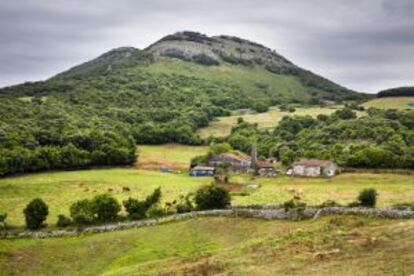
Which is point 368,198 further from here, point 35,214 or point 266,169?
point 266,169

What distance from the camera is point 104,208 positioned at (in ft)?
207

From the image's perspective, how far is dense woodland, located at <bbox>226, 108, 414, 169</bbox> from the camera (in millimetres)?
98188

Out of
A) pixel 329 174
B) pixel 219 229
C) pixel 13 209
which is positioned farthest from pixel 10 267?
pixel 329 174

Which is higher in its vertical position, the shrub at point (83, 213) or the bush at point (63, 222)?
the shrub at point (83, 213)

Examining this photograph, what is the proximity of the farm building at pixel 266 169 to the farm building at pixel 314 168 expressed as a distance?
376 cm

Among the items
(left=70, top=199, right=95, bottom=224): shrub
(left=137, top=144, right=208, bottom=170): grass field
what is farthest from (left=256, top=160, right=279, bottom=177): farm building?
(left=70, top=199, right=95, bottom=224): shrub

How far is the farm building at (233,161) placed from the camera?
369 feet

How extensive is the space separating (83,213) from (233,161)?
182ft

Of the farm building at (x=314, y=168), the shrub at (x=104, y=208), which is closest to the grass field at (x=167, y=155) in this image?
the farm building at (x=314, y=168)

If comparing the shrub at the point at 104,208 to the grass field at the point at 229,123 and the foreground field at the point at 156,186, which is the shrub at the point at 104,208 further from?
the grass field at the point at 229,123

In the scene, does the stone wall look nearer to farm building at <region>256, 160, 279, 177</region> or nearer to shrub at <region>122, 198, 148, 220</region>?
shrub at <region>122, 198, 148, 220</region>

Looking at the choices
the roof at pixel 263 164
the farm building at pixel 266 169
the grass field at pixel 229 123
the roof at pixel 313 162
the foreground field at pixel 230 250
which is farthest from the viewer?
the grass field at pixel 229 123

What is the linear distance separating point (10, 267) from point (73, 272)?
20.1 ft

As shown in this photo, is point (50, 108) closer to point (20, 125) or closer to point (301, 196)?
point (20, 125)
